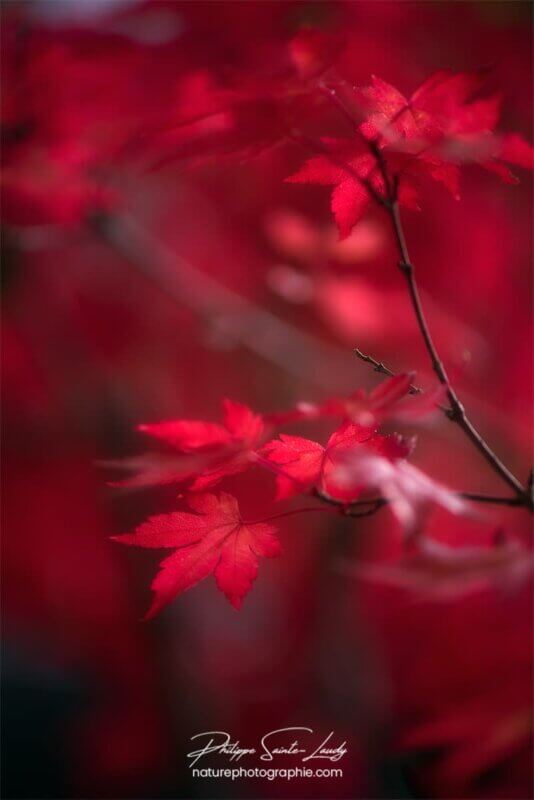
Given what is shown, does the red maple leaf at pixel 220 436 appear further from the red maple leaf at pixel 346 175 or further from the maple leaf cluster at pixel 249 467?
the red maple leaf at pixel 346 175

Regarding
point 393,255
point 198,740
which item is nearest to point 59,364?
point 393,255

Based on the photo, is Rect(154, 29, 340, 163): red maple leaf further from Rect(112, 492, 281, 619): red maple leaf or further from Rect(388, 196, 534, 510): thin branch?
Rect(112, 492, 281, 619): red maple leaf

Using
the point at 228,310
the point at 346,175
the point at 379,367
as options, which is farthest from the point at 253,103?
the point at 228,310

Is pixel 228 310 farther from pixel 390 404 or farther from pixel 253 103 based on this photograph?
pixel 390 404
